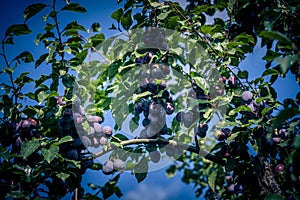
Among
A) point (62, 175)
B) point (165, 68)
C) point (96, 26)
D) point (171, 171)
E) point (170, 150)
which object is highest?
point (96, 26)

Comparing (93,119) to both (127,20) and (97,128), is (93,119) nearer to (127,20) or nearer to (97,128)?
(97,128)

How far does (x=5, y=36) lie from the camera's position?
146cm

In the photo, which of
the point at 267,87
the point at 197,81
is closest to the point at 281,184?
the point at 267,87

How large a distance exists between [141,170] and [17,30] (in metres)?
1.02

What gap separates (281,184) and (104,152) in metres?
0.95

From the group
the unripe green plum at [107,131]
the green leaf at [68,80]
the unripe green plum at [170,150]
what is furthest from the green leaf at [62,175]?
the unripe green plum at [170,150]

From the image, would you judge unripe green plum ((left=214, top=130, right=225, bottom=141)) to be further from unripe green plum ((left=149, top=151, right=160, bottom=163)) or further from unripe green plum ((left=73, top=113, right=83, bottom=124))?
unripe green plum ((left=73, top=113, right=83, bottom=124))

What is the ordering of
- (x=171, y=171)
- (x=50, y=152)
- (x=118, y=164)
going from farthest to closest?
(x=171, y=171) < (x=118, y=164) < (x=50, y=152)

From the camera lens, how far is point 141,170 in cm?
164

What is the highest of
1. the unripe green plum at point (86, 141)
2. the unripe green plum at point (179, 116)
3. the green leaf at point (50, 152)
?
the unripe green plum at point (179, 116)

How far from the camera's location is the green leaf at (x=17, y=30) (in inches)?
55.5

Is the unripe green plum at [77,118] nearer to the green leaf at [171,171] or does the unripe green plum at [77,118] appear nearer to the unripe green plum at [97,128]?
the unripe green plum at [97,128]

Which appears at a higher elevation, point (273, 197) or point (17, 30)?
point (17, 30)

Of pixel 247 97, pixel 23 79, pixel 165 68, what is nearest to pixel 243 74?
pixel 247 97
